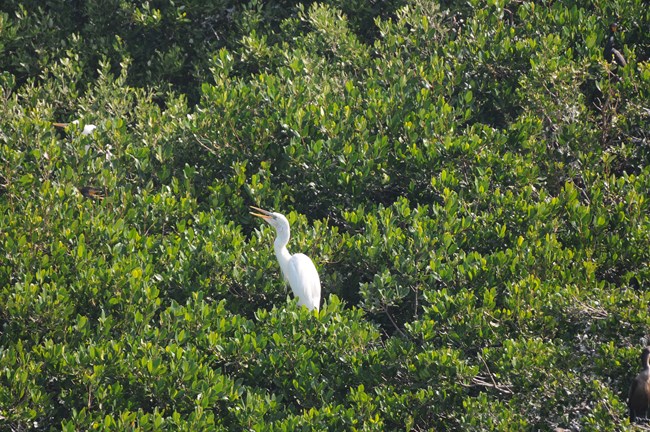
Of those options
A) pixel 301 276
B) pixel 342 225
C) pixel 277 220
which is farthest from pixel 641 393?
pixel 342 225

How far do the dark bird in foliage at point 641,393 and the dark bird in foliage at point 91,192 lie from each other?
17.5 feet

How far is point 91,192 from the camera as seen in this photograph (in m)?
10.5

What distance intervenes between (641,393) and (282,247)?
11.2 feet

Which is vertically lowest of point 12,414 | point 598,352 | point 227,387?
point 12,414

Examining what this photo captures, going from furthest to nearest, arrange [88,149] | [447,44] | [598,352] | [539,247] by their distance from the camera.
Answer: [447,44]
[88,149]
[539,247]
[598,352]

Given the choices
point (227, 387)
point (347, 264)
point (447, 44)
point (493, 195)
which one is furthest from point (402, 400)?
point (447, 44)

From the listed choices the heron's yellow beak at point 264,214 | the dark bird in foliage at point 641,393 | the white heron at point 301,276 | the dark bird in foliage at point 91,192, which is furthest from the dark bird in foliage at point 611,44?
the dark bird in foliage at point 91,192

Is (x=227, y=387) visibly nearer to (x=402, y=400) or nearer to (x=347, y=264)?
(x=402, y=400)

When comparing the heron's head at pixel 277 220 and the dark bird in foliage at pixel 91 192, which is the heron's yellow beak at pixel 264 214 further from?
the dark bird in foliage at pixel 91 192

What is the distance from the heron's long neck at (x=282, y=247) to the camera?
9523 mm

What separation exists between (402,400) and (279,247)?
216 cm

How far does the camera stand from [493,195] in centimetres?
995

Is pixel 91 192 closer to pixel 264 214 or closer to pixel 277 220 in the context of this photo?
pixel 264 214

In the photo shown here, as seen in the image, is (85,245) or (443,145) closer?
(85,245)
